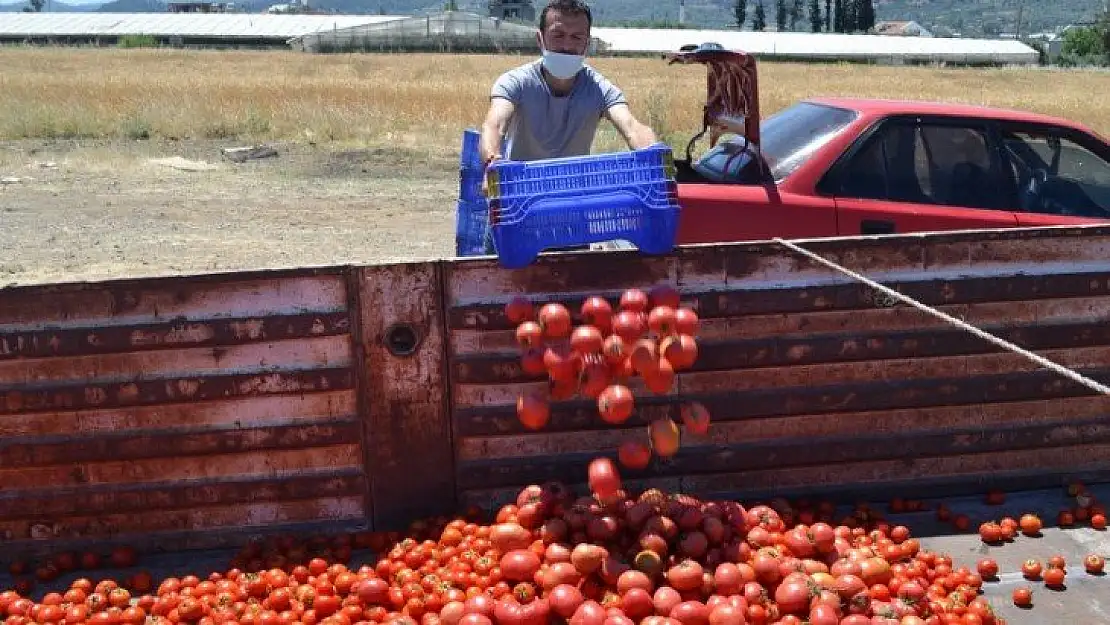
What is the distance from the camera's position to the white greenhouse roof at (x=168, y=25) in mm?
84312

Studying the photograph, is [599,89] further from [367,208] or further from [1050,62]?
[1050,62]

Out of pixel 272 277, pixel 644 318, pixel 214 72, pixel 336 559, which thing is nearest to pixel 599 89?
pixel 644 318

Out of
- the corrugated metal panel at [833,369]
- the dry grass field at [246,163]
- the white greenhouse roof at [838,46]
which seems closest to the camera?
the corrugated metal panel at [833,369]

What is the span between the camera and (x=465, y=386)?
15.0 feet

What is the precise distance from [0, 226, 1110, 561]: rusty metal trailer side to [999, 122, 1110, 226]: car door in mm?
1387

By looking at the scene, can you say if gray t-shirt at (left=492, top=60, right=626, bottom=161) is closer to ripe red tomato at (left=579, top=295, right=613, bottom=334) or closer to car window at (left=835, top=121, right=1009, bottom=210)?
ripe red tomato at (left=579, top=295, right=613, bottom=334)

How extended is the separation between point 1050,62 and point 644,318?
101511 millimetres

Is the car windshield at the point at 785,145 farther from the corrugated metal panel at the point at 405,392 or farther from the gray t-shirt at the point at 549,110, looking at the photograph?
the corrugated metal panel at the point at 405,392

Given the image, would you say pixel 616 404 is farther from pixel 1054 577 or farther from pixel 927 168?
pixel 927 168

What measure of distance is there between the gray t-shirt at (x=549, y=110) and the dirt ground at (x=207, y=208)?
13.5 feet

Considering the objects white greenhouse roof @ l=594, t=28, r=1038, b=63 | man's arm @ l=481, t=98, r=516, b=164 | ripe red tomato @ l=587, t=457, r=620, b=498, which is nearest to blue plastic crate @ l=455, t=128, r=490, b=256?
man's arm @ l=481, t=98, r=516, b=164

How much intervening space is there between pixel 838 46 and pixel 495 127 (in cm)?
8667

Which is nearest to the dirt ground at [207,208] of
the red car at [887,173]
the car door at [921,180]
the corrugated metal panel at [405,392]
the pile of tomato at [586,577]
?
the corrugated metal panel at [405,392]

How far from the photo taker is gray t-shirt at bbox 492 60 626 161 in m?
5.14
